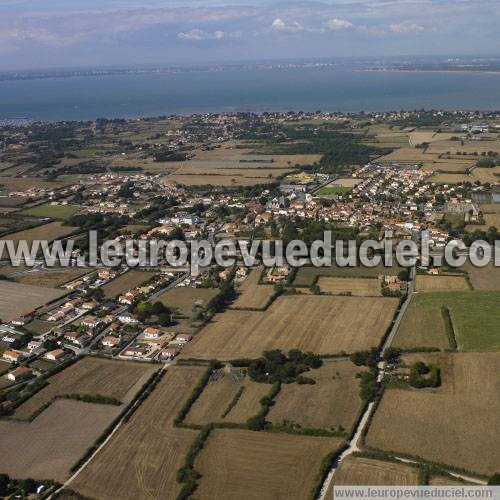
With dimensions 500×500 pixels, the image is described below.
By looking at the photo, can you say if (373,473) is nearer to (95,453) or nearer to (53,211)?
(95,453)

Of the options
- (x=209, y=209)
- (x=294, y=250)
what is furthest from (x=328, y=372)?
(x=209, y=209)

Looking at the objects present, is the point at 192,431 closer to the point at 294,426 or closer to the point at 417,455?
the point at 294,426

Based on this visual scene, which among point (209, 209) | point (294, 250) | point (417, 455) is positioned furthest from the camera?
point (209, 209)

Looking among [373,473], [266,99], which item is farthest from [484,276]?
[266,99]

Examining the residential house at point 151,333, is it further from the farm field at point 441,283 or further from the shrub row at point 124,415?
the farm field at point 441,283

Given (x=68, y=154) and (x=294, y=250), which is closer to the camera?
(x=294, y=250)

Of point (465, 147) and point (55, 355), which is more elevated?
point (465, 147)

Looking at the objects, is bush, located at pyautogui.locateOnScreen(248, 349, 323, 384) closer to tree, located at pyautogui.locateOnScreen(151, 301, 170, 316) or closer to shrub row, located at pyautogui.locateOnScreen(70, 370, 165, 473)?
shrub row, located at pyautogui.locateOnScreen(70, 370, 165, 473)
